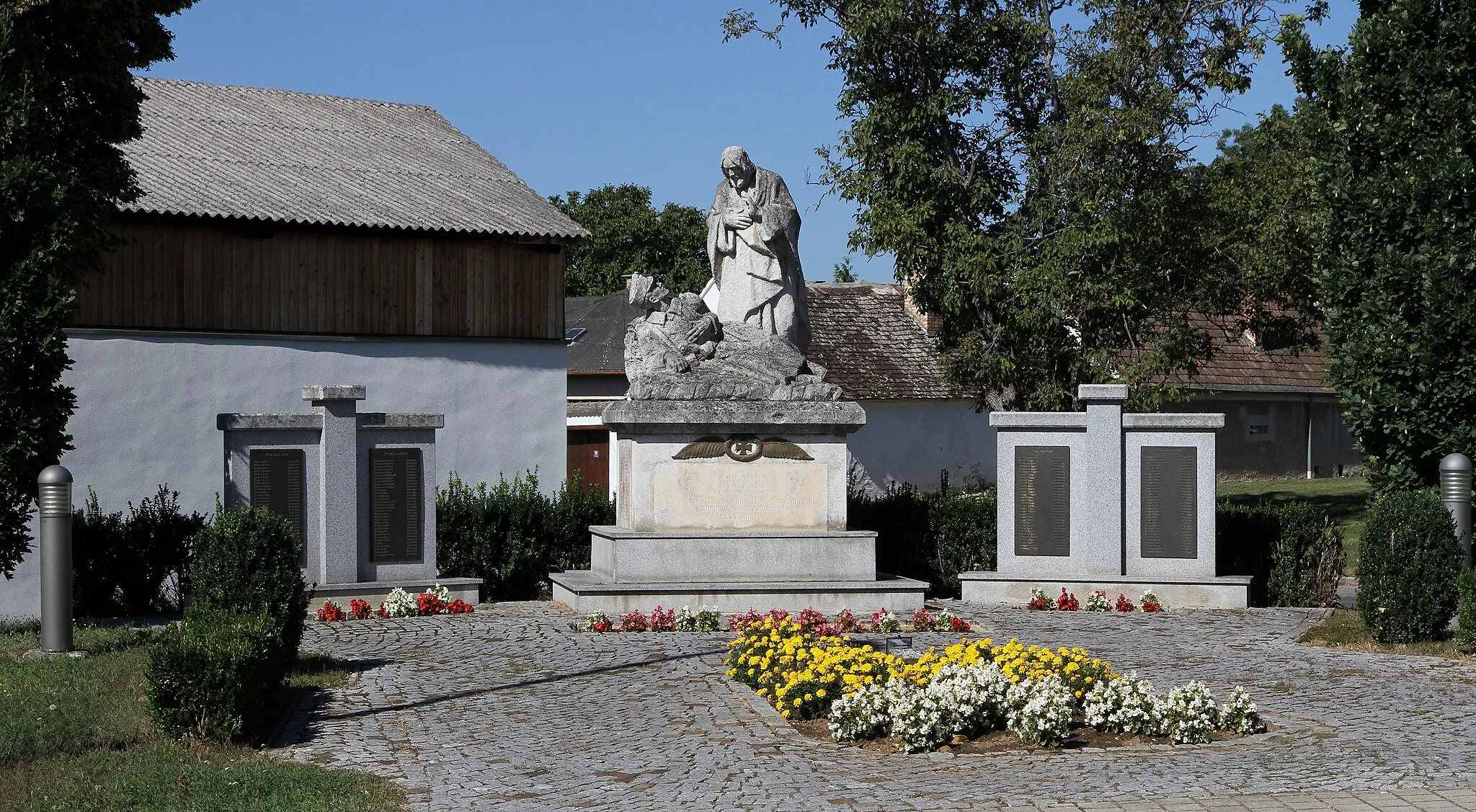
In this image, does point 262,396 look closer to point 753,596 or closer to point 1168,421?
point 753,596

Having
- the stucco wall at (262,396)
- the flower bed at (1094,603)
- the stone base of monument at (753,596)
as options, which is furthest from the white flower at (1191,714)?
the stucco wall at (262,396)

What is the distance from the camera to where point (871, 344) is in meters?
38.8

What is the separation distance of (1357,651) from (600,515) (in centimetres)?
853

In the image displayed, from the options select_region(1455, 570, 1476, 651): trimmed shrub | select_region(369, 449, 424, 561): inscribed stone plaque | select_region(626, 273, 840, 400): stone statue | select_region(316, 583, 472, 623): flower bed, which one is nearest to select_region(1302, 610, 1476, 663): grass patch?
select_region(1455, 570, 1476, 651): trimmed shrub

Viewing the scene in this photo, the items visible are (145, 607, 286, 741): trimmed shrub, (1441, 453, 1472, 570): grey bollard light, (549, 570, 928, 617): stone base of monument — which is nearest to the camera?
(145, 607, 286, 741): trimmed shrub

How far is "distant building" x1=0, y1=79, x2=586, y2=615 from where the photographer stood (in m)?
21.8

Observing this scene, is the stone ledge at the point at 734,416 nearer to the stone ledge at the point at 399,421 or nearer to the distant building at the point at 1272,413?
the stone ledge at the point at 399,421

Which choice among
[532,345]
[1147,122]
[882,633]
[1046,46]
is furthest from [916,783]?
[532,345]

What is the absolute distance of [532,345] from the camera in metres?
25.5

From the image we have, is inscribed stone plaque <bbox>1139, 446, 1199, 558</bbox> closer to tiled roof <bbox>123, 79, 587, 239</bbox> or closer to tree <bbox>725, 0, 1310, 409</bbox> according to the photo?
tree <bbox>725, 0, 1310, 409</bbox>

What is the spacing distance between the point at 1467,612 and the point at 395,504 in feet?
31.1

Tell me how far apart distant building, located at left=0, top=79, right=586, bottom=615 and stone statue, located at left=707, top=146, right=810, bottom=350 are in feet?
28.3

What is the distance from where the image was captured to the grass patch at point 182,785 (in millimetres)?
6684

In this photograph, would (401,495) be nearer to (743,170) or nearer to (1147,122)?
(743,170)
